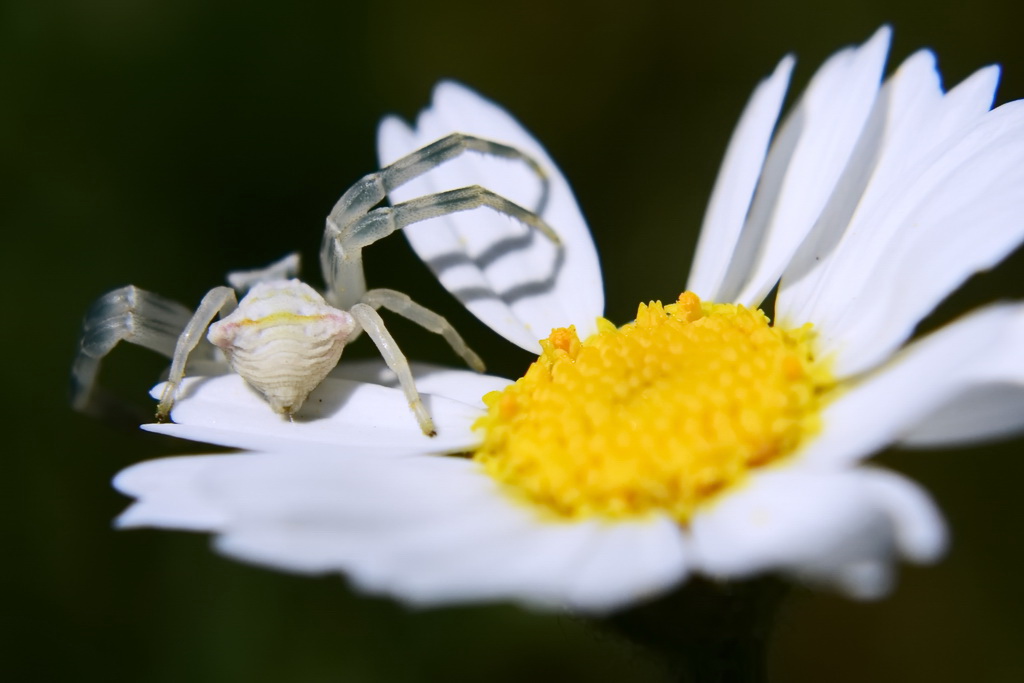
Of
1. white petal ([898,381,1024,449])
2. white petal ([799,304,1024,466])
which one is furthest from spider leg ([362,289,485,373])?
white petal ([898,381,1024,449])

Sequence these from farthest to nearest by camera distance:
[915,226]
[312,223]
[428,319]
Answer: [312,223] < [428,319] < [915,226]

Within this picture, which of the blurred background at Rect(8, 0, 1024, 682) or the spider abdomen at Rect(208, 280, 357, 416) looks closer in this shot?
the spider abdomen at Rect(208, 280, 357, 416)

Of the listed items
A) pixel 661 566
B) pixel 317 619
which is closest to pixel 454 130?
pixel 317 619

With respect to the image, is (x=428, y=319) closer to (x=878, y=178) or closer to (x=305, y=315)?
(x=305, y=315)

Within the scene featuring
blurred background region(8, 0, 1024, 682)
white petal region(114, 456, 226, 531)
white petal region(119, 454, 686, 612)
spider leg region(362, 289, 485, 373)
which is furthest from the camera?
blurred background region(8, 0, 1024, 682)

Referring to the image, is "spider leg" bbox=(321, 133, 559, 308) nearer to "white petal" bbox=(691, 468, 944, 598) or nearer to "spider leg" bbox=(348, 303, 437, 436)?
A: "spider leg" bbox=(348, 303, 437, 436)

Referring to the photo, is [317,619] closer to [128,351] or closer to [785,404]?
[128,351]

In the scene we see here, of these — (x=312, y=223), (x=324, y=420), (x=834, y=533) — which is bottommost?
(x=834, y=533)

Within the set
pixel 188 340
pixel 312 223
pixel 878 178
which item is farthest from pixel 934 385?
pixel 312 223

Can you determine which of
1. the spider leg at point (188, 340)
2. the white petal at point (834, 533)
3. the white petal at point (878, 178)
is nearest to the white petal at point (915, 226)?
the white petal at point (878, 178)
